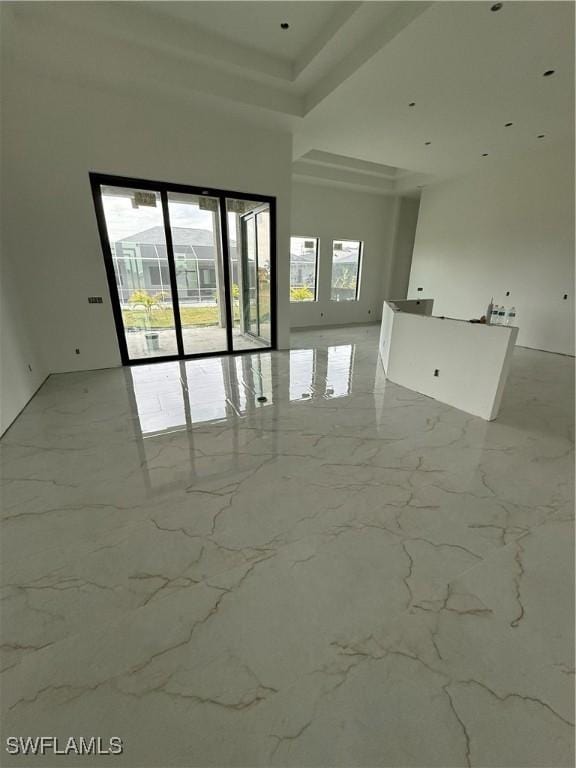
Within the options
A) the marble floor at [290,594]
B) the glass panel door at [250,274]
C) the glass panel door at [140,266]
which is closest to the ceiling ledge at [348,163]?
the glass panel door at [250,274]

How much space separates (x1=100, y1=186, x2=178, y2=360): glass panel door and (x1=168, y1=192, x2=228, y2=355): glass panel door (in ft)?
0.71

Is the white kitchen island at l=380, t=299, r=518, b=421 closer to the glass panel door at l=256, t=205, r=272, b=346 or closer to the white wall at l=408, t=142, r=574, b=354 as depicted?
the glass panel door at l=256, t=205, r=272, b=346

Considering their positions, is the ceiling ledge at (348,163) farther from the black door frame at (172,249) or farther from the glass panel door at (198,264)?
the glass panel door at (198,264)

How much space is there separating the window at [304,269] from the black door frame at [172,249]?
2688 mm

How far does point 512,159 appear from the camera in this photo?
6.10 m

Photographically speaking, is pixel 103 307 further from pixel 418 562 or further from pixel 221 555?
pixel 418 562

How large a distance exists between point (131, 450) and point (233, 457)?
0.88 m

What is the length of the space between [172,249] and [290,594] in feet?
16.0

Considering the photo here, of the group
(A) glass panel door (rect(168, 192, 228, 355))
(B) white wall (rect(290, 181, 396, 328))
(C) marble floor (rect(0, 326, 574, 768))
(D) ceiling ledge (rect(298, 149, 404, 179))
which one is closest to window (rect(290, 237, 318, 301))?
(B) white wall (rect(290, 181, 396, 328))

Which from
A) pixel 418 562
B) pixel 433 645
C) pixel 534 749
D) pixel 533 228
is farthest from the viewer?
pixel 533 228

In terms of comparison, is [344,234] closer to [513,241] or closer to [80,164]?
[513,241]

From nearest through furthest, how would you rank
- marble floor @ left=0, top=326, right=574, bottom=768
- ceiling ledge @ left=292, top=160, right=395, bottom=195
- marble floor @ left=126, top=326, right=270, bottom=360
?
marble floor @ left=0, top=326, right=574, bottom=768 < marble floor @ left=126, top=326, right=270, bottom=360 < ceiling ledge @ left=292, top=160, right=395, bottom=195

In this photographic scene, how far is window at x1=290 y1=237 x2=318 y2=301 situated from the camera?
7852mm

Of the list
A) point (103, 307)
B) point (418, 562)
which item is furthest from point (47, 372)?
point (418, 562)
